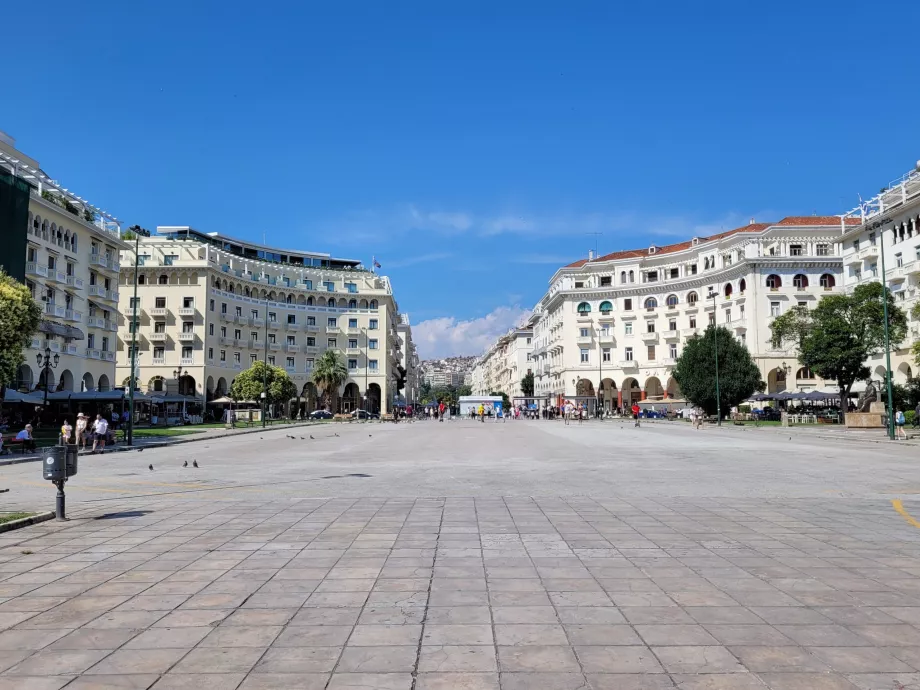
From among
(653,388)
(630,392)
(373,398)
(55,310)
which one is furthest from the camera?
(373,398)

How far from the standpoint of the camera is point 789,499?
11.9m

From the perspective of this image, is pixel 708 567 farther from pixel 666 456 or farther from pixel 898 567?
pixel 666 456

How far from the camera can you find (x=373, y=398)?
95.1 m

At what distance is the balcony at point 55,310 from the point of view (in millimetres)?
47688

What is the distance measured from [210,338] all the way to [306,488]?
68.0 metres

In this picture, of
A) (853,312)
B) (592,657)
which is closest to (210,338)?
(853,312)

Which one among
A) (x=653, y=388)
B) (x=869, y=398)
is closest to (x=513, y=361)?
(x=653, y=388)

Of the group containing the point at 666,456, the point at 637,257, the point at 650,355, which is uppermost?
the point at 637,257

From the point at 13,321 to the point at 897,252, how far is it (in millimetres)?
59857

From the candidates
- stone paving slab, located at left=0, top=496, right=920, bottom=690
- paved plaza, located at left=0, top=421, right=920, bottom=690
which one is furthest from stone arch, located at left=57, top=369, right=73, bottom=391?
stone paving slab, located at left=0, top=496, right=920, bottom=690

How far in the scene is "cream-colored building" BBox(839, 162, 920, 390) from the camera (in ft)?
173

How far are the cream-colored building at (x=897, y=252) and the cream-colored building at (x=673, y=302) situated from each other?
9.81 m

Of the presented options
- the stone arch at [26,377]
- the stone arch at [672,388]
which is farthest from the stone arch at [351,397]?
the stone arch at [26,377]

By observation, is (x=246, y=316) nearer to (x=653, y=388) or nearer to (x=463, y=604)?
(x=653, y=388)
